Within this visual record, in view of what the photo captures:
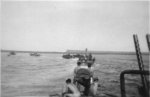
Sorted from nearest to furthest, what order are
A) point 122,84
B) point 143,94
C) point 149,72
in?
point 149,72 → point 122,84 → point 143,94

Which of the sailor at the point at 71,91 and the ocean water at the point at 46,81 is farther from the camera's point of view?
the ocean water at the point at 46,81

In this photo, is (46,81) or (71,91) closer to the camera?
(71,91)

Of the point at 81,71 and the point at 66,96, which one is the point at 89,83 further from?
the point at 66,96

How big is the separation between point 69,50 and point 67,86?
153 m

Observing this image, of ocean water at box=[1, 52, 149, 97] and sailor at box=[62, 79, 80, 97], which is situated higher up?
sailor at box=[62, 79, 80, 97]

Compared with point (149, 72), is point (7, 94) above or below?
below

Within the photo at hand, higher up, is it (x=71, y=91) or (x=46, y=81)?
(x=71, y=91)

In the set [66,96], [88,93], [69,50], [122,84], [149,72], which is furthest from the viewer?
[69,50]

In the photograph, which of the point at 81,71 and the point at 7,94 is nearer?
the point at 81,71

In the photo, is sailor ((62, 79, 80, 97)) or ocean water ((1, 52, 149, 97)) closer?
sailor ((62, 79, 80, 97))

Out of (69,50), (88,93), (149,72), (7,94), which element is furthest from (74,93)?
(69,50)

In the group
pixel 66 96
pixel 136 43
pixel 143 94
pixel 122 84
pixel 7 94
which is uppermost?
pixel 136 43

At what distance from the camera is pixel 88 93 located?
7.73 metres

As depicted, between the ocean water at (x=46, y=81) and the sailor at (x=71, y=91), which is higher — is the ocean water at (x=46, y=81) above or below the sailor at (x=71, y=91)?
below
